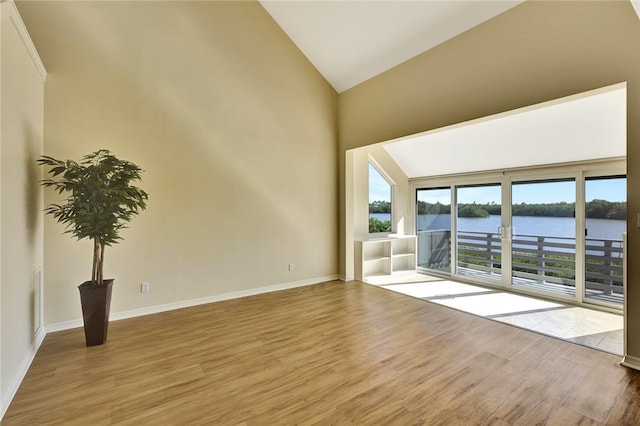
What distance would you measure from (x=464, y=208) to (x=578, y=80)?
3243 mm

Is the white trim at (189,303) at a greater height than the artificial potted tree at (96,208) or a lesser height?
lesser

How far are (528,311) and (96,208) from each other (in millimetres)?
5267

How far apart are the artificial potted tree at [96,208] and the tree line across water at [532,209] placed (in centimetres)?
461

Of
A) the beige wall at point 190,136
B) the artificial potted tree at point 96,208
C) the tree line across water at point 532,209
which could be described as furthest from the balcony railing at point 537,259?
A: the artificial potted tree at point 96,208

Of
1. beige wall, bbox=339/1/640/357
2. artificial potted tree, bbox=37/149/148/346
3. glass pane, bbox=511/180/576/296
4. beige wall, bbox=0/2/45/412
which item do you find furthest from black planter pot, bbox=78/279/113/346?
glass pane, bbox=511/180/576/296

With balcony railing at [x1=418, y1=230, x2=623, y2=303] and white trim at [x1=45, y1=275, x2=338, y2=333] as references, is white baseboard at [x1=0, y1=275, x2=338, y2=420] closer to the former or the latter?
white trim at [x1=45, y1=275, x2=338, y2=333]

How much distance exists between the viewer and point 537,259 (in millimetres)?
4586

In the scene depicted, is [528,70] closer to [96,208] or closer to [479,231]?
[479,231]

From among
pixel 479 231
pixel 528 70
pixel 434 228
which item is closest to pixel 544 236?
pixel 479 231

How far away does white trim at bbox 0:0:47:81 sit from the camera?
2006 millimetres

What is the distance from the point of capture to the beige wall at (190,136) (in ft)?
10.5

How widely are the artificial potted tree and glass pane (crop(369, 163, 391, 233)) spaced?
176 inches

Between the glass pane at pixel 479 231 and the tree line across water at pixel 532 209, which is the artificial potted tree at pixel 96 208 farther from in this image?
the glass pane at pixel 479 231

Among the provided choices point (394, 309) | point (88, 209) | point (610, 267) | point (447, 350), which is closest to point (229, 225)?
point (88, 209)
